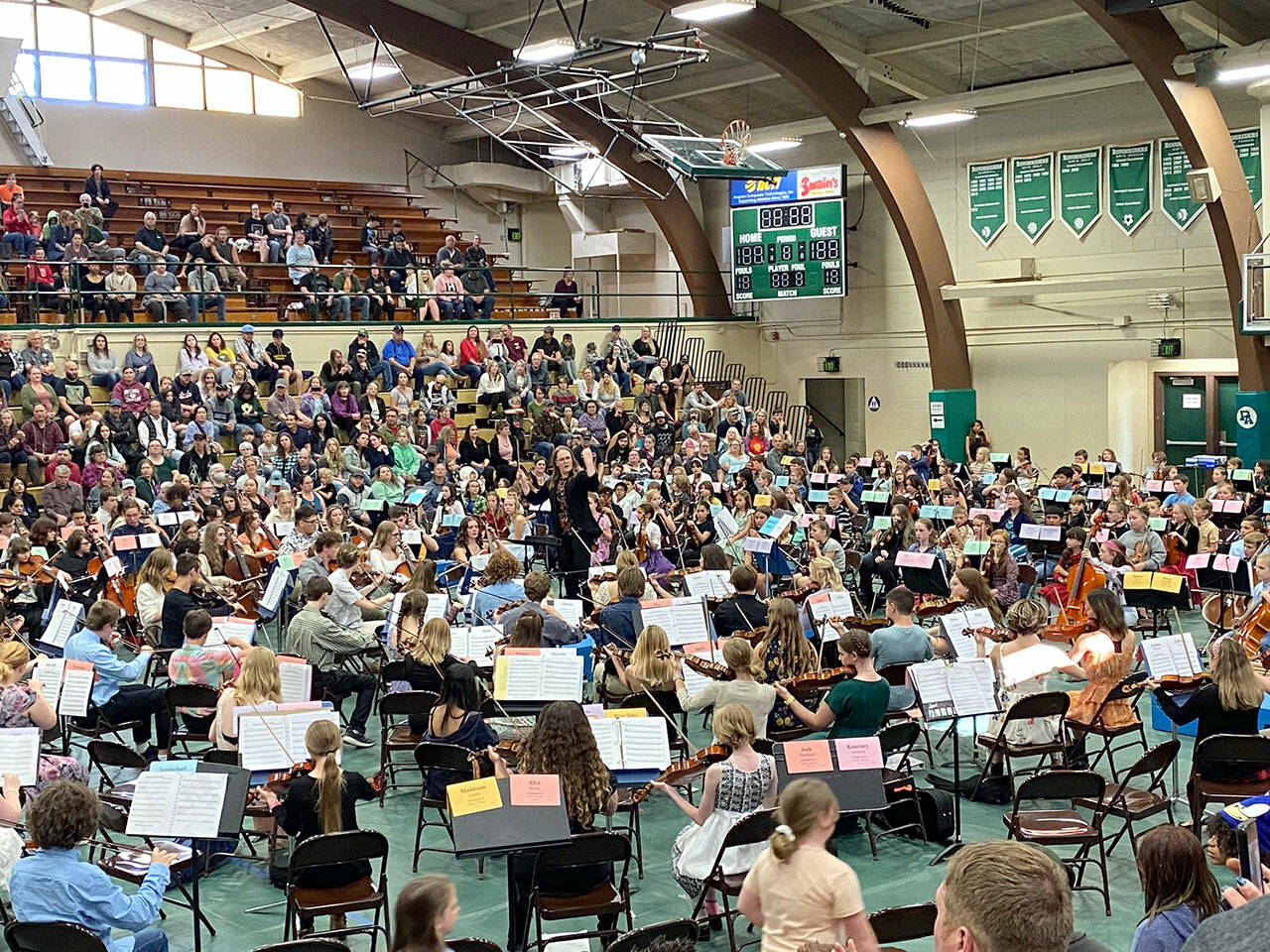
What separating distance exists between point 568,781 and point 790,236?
1918 cm

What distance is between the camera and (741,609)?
33.0 feet

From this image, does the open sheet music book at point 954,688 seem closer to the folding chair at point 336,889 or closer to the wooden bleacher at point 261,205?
the folding chair at point 336,889

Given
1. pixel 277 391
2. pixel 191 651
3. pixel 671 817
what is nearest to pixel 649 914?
pixel 671 817

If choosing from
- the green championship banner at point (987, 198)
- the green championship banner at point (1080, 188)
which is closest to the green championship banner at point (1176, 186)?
the green championship banner at point (1080, 188)

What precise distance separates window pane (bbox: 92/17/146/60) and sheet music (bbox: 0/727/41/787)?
21068mm

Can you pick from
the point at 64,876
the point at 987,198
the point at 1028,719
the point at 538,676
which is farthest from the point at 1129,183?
the point at 64,876

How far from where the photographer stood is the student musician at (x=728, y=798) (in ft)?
20.1

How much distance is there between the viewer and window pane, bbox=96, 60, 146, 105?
24.5 m

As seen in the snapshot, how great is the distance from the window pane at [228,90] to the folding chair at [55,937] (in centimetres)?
2338

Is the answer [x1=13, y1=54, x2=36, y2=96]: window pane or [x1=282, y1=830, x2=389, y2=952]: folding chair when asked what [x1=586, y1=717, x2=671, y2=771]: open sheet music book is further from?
[x1=13, y1=54, x2=36, y2=96]: window pane

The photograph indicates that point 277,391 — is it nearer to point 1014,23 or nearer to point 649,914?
point 1014,23

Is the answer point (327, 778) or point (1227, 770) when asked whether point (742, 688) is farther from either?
point (1227, 770)

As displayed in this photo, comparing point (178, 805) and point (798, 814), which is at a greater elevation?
point (798, 814)

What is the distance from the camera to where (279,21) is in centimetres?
2220
